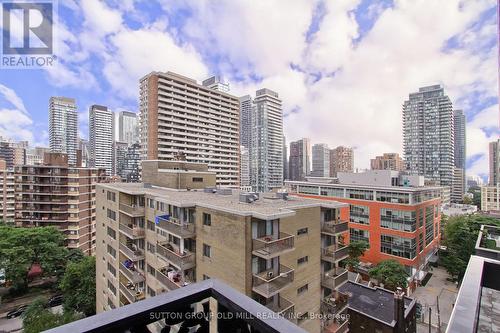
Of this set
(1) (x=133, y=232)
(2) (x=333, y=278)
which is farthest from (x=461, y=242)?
(1) (x=133, y=232)

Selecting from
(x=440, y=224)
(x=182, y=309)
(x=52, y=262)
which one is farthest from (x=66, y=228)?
(x=440, y=224)

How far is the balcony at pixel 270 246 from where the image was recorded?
11750 millimetres

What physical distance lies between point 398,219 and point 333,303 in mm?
20542

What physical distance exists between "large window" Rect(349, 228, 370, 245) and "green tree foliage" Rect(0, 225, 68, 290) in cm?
4050

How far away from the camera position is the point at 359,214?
35.9 m

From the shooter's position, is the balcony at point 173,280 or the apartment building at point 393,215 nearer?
the balcony at point 173,280

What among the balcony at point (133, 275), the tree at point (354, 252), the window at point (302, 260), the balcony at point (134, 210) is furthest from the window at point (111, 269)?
the tree at point (354, 252)

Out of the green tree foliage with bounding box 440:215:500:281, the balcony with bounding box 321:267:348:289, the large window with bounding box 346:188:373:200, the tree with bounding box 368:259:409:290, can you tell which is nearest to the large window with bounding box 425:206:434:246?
the green tree foliage with bounding box 440:215:500:281

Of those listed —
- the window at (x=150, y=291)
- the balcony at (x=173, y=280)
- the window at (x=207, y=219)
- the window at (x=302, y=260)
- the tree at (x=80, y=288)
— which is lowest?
the tree at (x=80, y=288)

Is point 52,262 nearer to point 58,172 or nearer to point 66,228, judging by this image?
point 66,228

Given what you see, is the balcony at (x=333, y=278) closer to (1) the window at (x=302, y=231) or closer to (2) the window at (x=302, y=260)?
(2) the window at (x=302, y=260)

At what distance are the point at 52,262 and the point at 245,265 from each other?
33446mm

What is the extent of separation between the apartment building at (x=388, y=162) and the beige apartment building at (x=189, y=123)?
54077 millimetres

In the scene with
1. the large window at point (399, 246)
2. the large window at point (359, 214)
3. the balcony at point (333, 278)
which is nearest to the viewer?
the balcony at point (333, 278)
